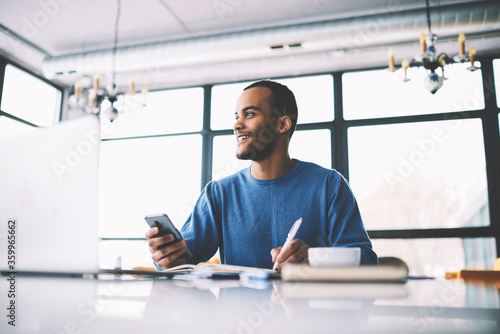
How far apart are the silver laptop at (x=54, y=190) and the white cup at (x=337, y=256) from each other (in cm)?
47

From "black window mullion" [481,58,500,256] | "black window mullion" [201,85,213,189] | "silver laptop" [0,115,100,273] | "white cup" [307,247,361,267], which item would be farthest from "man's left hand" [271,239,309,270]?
"black window mullion" [201,85,213,189]

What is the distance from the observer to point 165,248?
122cm

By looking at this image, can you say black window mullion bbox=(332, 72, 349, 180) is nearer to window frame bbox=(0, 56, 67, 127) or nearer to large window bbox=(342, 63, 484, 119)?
large window bbox=(342, 63, 484, 119)

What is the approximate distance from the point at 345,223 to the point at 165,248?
2.03 ft

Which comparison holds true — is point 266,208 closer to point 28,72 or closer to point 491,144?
point 491,144

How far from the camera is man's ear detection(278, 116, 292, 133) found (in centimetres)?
193

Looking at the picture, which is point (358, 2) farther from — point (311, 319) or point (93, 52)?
point (311, 319)

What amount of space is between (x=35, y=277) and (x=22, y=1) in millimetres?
4481

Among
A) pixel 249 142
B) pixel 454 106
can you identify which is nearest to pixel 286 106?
pixel 249 142

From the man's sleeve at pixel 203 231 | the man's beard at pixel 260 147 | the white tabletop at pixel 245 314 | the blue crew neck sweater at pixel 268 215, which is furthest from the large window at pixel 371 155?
the white tabletop at pixel 245 314

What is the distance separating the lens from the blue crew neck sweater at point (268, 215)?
1494mm

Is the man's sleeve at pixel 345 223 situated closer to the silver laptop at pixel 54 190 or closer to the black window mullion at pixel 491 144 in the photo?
the silver laptop at pixel 54 190

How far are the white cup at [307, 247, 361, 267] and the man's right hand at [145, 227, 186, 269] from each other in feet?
1.55

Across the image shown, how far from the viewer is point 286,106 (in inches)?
77.7
